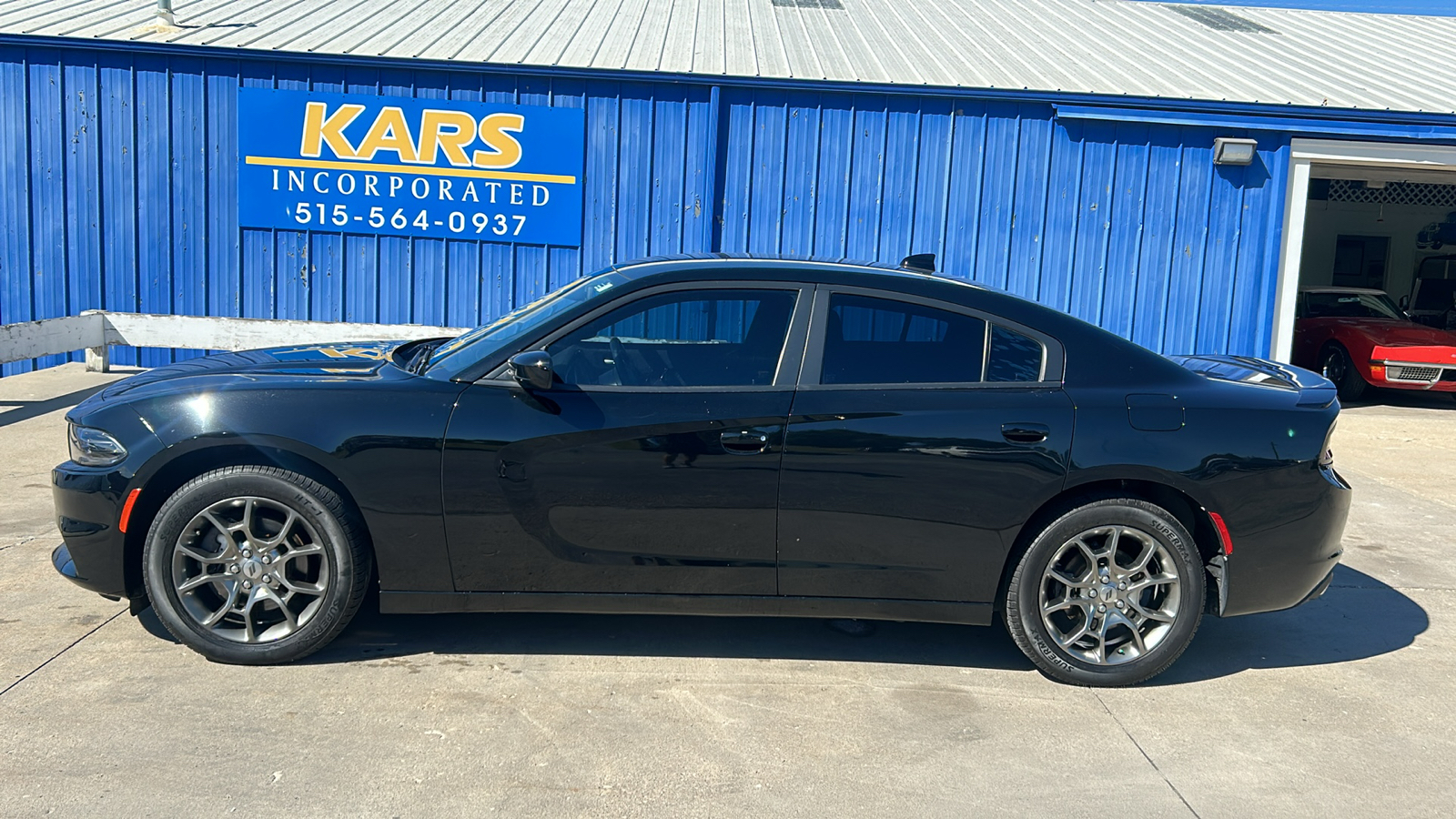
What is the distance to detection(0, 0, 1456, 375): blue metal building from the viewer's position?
1045cm

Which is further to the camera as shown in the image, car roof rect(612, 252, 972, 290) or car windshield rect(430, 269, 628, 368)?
car roof rect(612, 252, 972, 290)

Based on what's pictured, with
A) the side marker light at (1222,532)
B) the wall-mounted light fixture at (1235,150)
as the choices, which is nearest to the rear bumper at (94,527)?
the side marker light at (1222,532)

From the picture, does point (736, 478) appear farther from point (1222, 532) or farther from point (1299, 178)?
point (1299, 178)

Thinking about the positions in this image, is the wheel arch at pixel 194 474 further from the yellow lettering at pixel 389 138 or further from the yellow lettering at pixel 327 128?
the yellow lettering at pixel 327 128

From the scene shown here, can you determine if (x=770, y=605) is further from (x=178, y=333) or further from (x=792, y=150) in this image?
(x=178, y=333)

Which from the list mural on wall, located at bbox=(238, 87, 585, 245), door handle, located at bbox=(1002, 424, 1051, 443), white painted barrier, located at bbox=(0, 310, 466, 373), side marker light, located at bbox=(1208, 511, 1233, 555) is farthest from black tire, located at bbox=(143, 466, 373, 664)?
mural on wall, located at bbox=(238, 87, 585, 245)

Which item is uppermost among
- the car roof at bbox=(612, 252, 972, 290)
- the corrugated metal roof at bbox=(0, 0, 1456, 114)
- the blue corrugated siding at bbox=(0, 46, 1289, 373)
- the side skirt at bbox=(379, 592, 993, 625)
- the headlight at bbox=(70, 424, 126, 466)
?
the corrugated metal roof at bbox=(0, 0, 1456, 114)

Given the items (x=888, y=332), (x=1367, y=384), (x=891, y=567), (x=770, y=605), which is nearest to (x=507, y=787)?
(x=770, y=605)

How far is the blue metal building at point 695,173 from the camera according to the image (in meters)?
10.4

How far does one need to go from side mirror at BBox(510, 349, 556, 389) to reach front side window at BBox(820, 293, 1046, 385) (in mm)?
986

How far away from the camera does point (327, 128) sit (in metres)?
10.4

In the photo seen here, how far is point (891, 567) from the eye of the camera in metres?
3.88

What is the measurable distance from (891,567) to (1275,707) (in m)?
1.45

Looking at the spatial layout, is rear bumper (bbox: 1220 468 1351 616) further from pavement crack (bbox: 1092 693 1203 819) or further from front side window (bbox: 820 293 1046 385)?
front side window (bbox: 820 293 1046 385)
